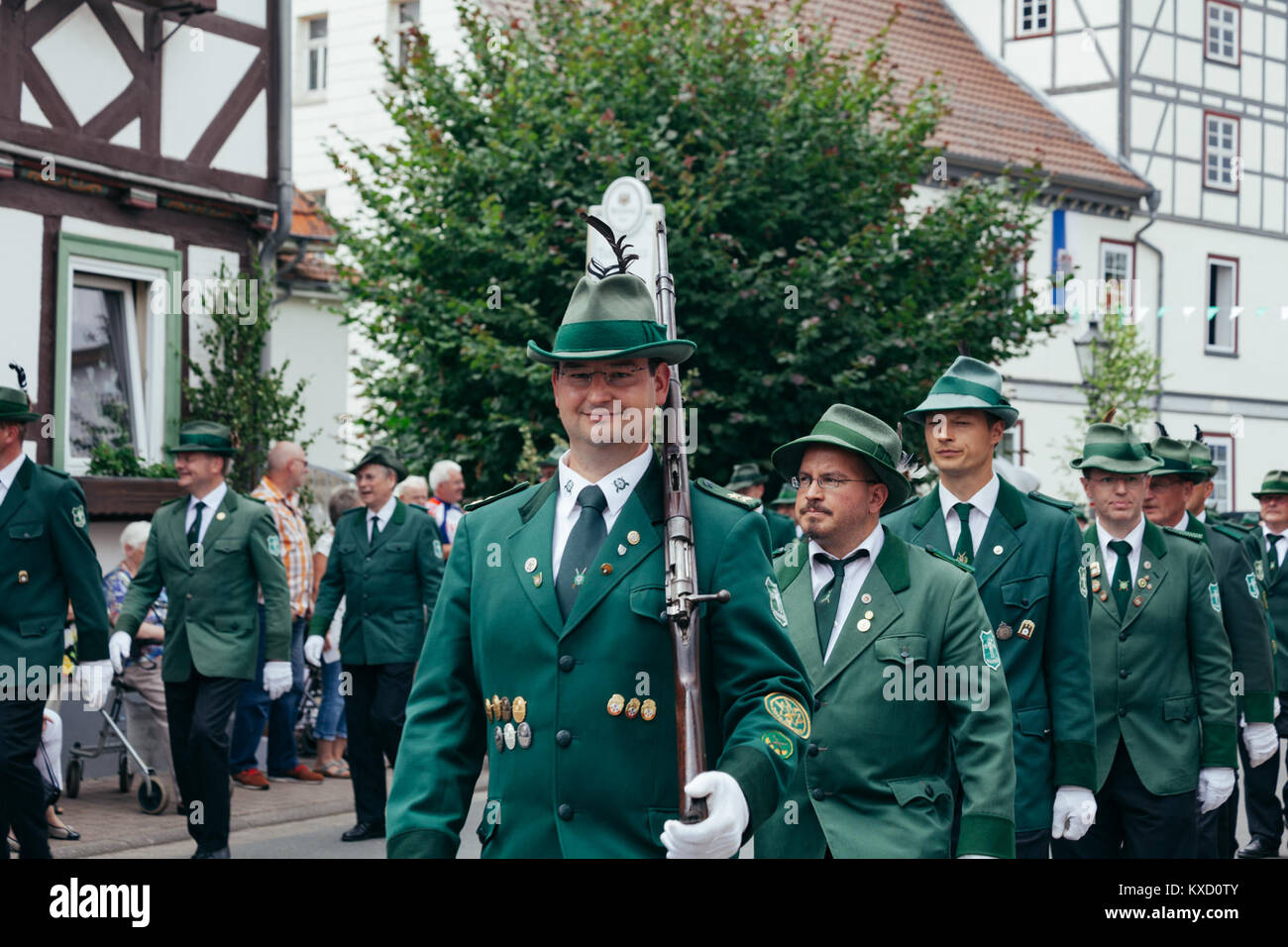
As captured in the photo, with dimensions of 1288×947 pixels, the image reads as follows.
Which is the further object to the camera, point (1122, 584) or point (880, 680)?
point (1122, 584)

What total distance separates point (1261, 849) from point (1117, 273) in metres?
24.5

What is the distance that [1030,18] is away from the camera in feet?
114

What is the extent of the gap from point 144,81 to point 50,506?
26.8 feet

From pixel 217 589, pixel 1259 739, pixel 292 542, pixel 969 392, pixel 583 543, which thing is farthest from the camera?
pixel 292 542

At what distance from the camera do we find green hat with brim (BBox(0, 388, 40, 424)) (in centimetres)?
783

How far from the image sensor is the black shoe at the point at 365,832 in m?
10.0

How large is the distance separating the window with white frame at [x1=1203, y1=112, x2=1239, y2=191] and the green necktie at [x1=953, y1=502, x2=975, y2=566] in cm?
3110

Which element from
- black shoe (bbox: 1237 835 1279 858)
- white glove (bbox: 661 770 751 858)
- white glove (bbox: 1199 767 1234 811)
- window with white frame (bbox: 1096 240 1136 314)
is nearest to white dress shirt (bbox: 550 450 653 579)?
white glove (bbox: 661 770 751 858)

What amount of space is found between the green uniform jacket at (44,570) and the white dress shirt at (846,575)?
4.01 metres

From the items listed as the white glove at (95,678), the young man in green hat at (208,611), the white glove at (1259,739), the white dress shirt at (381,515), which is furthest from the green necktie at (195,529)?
the white glove at (1259,739)

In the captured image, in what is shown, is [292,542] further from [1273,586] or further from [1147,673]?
[1147,673]

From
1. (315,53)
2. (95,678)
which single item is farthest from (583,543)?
(315,53)

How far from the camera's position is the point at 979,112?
3266 cm
